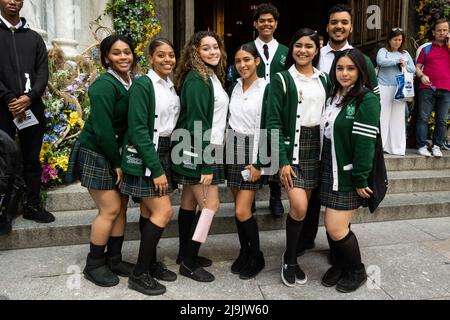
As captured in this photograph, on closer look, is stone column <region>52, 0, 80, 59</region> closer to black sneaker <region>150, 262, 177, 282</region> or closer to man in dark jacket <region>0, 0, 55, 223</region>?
man in dark jacket <region>0, 0, 55, 223</region>

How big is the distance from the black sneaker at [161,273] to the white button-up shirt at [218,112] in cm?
116

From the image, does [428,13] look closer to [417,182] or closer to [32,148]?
[417,182]

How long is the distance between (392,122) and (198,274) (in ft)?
13.9

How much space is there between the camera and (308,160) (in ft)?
9.96

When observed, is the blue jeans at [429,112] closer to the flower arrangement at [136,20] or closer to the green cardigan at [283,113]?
the green cardigan at [283,113]

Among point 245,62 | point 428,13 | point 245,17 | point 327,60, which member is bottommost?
point 245,62

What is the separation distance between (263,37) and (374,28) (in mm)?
3854

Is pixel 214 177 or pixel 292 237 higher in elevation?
pixel 214 177

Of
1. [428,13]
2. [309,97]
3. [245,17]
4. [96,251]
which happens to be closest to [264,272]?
[96,251]

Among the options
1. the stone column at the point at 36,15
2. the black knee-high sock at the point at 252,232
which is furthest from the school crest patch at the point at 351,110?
the stone column at the point at 36,15

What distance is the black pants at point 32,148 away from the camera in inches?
144

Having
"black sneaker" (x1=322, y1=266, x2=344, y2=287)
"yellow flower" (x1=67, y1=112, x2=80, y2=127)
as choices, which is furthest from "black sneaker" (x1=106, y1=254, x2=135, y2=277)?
"yellow flower" (x1=67, y1=112, x2=80, y2=127)

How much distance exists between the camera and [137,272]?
115 inches
